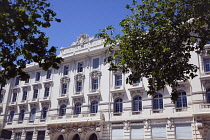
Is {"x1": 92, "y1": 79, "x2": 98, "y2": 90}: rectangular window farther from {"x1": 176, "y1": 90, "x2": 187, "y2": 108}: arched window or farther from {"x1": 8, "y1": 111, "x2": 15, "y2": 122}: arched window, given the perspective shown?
{"x1": 8, "y1": 111, "x2": 15, "y2": 122}: arched window

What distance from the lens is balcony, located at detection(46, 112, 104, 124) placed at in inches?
1116

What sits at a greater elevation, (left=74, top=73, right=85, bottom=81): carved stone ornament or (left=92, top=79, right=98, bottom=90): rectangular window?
(left=74, top=73, right=85, bottom=81): carved stone ornament

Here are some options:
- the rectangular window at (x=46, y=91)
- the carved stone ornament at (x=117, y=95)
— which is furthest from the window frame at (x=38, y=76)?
the carved stone ornament at (x=117, y=95)

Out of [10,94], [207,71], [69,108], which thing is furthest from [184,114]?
[10,94]

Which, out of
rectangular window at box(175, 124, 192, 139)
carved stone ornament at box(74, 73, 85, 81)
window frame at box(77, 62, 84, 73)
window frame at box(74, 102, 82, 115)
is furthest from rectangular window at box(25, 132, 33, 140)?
rectangular window at box(175, 124, 192, 139)

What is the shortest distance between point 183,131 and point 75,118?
1312 centimetres

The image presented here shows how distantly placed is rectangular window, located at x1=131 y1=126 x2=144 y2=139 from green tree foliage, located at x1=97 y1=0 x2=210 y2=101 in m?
12.1

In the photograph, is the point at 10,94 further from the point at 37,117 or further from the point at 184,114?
the point at 184,114

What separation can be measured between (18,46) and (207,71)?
1948cm

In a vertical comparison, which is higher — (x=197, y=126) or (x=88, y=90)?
(x=88, y=90)

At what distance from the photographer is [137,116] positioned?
87.6 feet

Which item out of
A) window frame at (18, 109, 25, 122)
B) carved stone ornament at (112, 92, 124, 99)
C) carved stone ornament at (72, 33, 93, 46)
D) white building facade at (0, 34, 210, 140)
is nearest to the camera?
white building facade at (0, 34, 210, 140)

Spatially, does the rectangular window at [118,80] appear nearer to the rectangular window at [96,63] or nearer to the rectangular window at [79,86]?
the rectangular window at [96,63]

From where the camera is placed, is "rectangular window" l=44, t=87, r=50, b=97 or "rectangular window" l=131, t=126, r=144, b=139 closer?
"rectangular window" l=131, t=126, r=144, b=139
